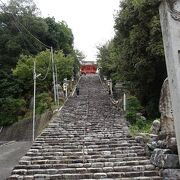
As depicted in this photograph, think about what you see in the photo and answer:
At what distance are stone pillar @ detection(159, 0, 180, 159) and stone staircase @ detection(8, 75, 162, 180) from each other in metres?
3.98

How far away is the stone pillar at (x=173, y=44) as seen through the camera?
31.0 ft

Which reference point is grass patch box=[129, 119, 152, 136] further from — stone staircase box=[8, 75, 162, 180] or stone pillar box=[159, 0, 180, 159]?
stone pillar box=[159, 0, 180, 159]

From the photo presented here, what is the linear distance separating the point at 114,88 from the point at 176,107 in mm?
28140

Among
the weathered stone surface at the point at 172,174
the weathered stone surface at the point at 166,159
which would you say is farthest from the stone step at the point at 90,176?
the weathered stone surface at the point at 172,174

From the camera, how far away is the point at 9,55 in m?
43.7

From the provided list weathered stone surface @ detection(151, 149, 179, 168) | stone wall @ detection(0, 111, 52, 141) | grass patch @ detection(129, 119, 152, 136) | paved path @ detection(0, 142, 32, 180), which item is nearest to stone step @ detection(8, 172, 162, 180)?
weathered stone surface @ detection(151, 149, 179, 168)

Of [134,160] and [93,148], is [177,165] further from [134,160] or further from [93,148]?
[93,148]

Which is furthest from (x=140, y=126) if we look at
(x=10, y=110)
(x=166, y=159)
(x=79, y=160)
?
(x=10, y=110)

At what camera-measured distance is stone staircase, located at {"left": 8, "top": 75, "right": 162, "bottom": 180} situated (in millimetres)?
13172

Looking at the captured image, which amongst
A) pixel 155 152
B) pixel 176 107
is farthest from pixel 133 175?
pixel 176 107

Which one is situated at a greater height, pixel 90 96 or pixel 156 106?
pixel 90 96

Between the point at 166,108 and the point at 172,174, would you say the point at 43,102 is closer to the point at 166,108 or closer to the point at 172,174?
the point at 166,108

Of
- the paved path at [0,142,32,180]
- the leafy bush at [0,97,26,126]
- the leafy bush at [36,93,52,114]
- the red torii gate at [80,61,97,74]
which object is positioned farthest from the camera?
the red torii gate at [80,61,97,74]

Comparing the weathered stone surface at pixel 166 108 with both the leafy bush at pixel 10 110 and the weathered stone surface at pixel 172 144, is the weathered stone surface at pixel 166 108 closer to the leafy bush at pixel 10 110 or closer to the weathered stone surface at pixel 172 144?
the weathered stone surface at pixel 172 144
